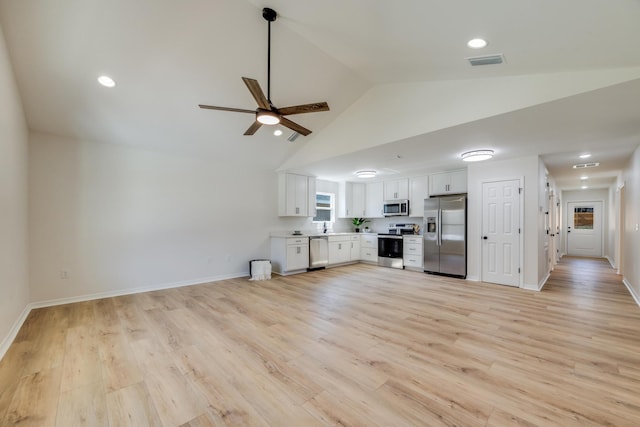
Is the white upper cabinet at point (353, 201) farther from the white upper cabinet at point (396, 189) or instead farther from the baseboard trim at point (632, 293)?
the baseboard trim at point (632, 293)

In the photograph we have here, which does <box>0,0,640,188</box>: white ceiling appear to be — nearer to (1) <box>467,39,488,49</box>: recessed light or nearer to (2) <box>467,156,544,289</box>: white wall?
(1) <box>467,39,488,49</box>: recessed light

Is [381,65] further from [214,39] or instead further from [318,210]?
[318,210]

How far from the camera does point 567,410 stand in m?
1.77

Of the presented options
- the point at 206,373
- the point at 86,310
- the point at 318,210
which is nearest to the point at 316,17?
the point at 206,373

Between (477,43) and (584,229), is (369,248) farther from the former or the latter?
(584,229)

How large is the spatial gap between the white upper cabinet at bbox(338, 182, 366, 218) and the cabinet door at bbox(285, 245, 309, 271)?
208 cm

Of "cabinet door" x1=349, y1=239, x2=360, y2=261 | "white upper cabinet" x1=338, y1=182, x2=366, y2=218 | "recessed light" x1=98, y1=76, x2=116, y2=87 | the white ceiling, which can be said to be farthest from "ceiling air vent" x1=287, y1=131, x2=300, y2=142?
"cabinet door" x1=349, y1=239, x2=360, y2=261

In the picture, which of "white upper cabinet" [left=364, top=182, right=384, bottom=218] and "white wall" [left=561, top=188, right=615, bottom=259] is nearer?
"white upper cabinet" [left=364, top=182, right=384, bottom=218]

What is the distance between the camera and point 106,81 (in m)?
3.24

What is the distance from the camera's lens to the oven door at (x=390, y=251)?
22.7 feet

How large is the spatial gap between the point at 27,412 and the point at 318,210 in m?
6.46

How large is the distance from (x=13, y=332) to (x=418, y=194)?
7.28 meters

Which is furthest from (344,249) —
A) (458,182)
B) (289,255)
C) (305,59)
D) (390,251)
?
(305,59)

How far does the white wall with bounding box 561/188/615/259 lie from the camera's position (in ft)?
29.6
